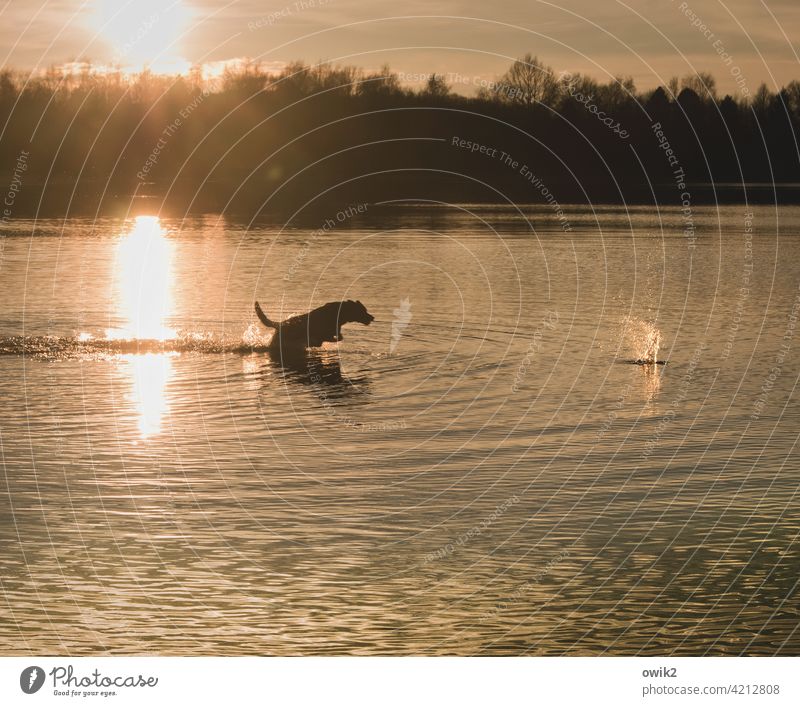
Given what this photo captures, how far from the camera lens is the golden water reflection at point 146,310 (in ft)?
97.7

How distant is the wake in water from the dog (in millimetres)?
689

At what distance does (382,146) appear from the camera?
141625 millimetres

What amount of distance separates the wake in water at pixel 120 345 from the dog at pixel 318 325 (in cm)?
69

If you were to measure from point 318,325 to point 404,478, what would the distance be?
15.4 meters

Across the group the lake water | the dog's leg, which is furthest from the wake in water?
the dog's leg

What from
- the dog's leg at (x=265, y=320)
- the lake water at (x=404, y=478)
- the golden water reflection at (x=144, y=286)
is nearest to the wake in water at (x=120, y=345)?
the lake water at (x=404, y=478)

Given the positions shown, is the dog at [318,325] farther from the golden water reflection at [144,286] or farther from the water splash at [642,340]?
the water splash at [642,340]

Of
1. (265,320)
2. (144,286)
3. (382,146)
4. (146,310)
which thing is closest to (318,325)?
(265,320)

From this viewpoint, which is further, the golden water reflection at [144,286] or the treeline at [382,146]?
the treeline at [382,146]

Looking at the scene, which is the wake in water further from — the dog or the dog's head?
the dog's head

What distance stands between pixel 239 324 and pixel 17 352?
884 cm

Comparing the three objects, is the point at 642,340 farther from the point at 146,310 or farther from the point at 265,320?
the point at 146,310

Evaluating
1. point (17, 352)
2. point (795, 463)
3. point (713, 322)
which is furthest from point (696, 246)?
point (795, 463)
